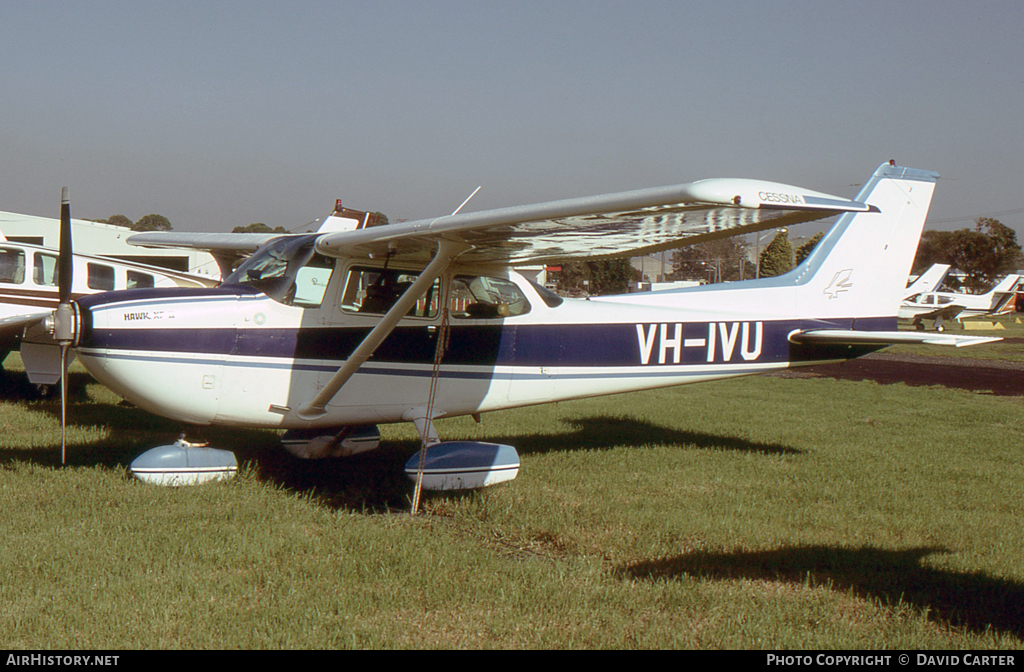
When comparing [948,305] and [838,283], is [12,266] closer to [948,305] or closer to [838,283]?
[838,283]

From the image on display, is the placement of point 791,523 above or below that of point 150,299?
below

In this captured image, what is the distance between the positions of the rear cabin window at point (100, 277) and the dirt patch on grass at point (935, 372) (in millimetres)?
11893

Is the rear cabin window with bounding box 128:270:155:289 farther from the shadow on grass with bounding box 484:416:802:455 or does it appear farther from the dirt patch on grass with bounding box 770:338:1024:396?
the dirt patch on grass with bounding box 770:338:1024:396

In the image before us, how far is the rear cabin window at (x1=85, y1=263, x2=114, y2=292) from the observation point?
475 inches

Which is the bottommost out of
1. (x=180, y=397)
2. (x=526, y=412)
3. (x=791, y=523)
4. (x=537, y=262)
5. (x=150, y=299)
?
(x=526, y=412)

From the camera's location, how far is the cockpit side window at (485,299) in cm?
647

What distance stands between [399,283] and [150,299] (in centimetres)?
187

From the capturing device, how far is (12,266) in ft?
36.7

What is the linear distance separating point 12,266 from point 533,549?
1019cm

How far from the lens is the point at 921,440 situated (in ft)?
28.3

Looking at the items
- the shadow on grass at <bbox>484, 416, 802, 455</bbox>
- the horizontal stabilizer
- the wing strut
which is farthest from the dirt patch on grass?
the wing strut

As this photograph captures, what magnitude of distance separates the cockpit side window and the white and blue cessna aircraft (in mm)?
15
